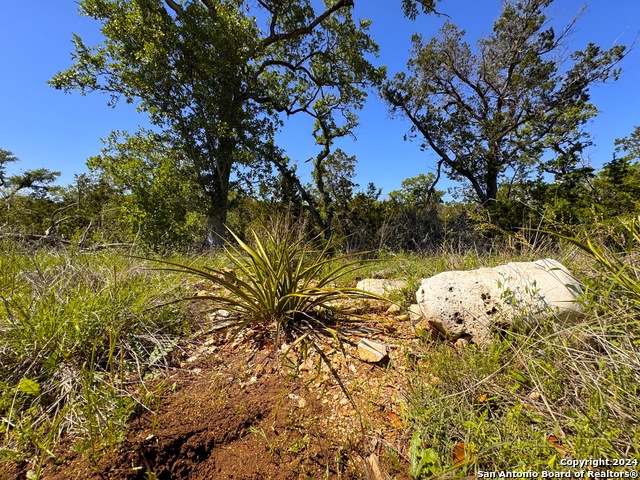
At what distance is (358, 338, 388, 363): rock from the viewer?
60.0 inches

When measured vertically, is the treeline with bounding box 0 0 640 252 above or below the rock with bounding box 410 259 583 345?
above

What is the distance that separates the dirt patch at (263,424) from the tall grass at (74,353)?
0.11 meters

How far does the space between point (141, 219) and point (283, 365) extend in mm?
5422

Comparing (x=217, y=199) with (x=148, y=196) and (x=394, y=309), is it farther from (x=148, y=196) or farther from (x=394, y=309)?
(x=394, y=309)

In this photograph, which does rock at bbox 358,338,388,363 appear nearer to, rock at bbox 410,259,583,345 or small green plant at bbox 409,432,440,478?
rock at bbox 410,259,583,345

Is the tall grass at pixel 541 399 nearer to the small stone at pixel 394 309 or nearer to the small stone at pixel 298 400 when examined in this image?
the small stone at pixel 298 400

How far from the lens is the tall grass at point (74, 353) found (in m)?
1.03

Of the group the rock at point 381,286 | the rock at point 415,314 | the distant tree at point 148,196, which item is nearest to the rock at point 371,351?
the rock at point 415,314

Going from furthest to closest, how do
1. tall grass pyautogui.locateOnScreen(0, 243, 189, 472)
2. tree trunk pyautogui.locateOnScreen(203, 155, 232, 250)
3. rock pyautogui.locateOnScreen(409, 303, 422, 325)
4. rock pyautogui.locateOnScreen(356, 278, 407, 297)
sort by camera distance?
tree trunk pyautogui.locateOnScreen(203, 155, 232, 250) → rock pyautogui.locateOnScreen(356, 278, 407, 297) → rock pyautogui.locateOnScreen(409, 303, 422, 325) → tall grass pyautogui.locateOnScreen(0, 243, 189, 472)

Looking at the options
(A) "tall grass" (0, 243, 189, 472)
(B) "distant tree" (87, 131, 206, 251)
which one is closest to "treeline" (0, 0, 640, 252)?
(B) "distant tree" (87, 131, 206, 251)

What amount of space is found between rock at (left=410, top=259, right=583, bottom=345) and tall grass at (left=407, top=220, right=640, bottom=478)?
0.08 meters

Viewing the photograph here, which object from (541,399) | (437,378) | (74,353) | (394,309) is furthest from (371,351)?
(74,353)

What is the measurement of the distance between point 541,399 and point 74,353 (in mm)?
2145

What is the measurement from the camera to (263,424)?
3.69 ft
